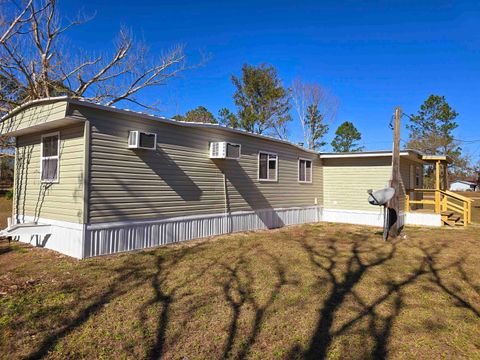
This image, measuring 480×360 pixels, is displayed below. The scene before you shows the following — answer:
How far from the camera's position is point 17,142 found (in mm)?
8742

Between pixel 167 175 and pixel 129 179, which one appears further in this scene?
pixel 167 175

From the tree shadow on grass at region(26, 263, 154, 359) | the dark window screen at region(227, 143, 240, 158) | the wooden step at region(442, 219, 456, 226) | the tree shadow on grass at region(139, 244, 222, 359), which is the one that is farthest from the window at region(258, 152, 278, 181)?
the wooden step at region(442, 219, 456, 226)

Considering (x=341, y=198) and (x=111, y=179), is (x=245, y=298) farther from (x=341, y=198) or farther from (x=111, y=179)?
(x=341, y=198)

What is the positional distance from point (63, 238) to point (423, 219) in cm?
1184

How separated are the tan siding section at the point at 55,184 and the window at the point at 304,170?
27.0 ft

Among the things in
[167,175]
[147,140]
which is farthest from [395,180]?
[147,140]

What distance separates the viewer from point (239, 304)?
165 inches

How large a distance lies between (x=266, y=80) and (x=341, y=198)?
44.0 ft

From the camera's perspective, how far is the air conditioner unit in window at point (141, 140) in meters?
6.82

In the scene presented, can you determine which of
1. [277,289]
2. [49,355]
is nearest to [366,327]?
[277,289]

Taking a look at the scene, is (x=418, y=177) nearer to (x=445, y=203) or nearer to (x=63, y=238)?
(x=445, y=203)

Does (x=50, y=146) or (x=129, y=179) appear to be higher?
(x=50, y=146)

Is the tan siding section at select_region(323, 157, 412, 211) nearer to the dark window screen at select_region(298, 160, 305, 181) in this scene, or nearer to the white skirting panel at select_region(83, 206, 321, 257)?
the dark window screen at select_region(298, 160, 305, 181)

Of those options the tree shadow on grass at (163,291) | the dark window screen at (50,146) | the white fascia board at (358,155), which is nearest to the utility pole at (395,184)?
the white fascia board at (358,155)
